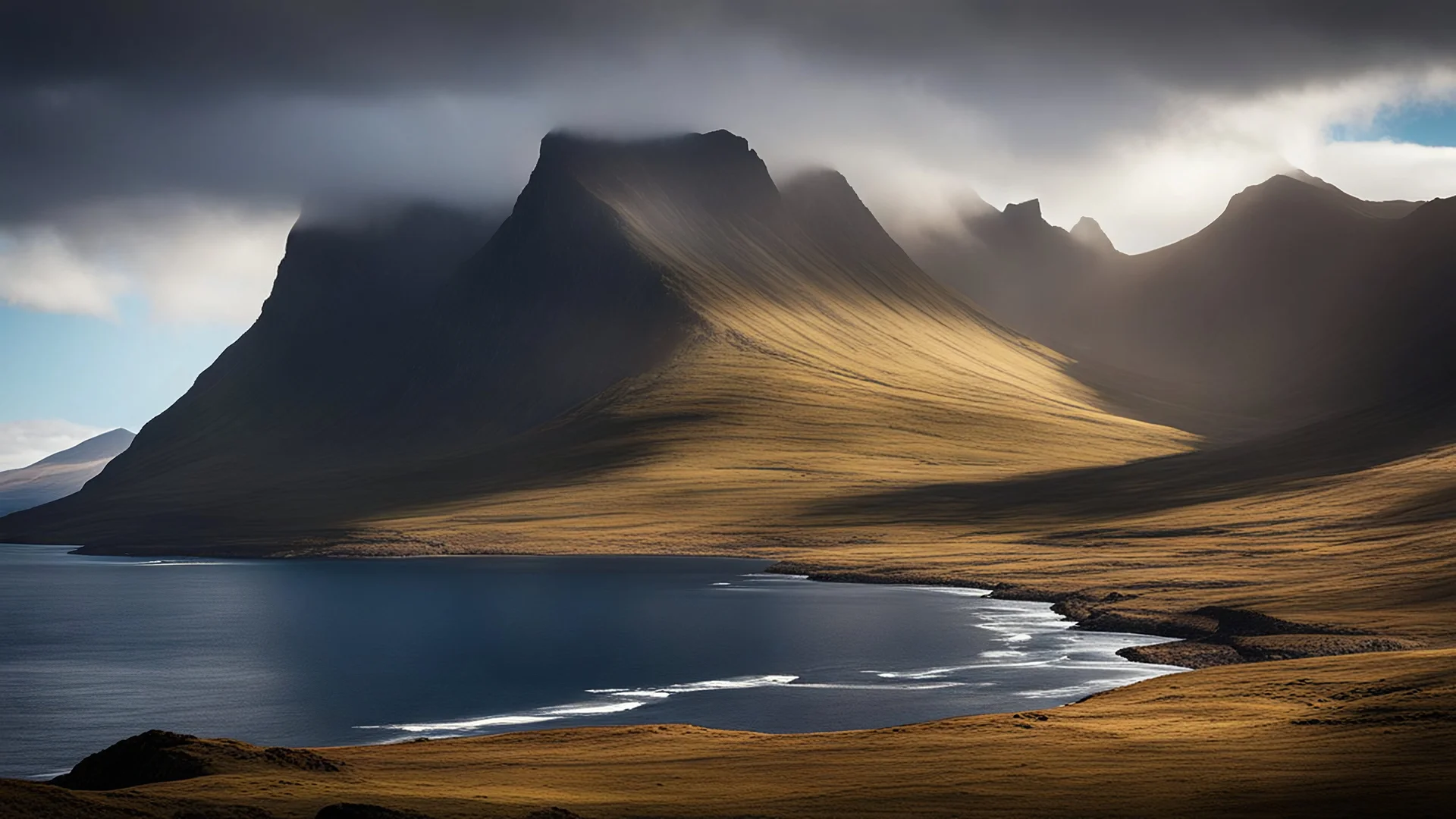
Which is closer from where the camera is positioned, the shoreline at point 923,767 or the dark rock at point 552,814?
the dark rock at point 552,814

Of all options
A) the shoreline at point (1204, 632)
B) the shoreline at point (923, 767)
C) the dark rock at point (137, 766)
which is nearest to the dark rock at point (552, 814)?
the shoreline at point (923, 767)

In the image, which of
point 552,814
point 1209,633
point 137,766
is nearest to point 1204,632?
point 1209,633

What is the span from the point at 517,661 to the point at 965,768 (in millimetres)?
68192

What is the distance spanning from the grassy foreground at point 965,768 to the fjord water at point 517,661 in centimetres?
1623

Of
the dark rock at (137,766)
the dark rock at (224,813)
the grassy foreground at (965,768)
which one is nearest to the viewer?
the dark rock at (224,813)

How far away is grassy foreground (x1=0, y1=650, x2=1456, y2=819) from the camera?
47.5 meters

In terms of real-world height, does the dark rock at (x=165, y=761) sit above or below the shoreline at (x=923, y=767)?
above

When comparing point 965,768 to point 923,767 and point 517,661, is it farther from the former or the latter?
point 517,661

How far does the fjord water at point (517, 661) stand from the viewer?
90000mm

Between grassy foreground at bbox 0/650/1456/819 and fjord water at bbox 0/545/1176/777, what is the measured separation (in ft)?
53.2

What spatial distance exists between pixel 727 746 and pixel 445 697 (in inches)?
1524

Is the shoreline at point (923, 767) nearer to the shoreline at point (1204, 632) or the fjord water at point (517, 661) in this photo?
the fjord water at point (517, 661)

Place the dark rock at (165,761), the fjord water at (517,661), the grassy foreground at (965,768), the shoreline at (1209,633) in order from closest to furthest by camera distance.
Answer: the grassy foreground at (965,768)
the dark rock at (165,761)
the fjord water at (517,661)
the shoreline at (1209,633)

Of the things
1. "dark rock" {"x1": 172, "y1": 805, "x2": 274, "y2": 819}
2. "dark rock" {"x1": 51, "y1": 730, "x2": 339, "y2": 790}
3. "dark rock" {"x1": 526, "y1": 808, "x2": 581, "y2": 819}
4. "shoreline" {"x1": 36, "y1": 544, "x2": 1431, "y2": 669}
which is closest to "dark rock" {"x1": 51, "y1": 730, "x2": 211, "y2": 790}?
"dark rock" {"x1": 51, "y1": 730, "x2": 339, "y2": 790}
